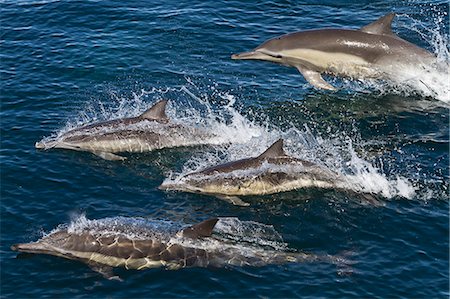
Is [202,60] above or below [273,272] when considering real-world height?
above

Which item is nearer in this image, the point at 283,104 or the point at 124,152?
the point at 124,152

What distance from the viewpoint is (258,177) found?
2308cm

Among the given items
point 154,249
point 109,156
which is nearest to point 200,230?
point 154,249

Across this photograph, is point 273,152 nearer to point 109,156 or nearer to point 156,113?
point 156,113

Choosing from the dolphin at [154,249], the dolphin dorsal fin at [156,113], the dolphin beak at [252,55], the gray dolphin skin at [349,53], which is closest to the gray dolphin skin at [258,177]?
the dolphin at [154,249]

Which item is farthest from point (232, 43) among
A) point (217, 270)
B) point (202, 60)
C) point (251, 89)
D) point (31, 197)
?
point (217, 270)

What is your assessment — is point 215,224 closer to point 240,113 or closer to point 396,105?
point 240,113

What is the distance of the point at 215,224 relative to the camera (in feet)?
64.5

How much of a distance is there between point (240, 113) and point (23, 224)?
9.86m

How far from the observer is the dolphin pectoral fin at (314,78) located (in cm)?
2885

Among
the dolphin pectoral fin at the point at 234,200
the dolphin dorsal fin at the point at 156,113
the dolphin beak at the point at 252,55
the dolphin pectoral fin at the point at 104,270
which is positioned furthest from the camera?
the dolphin beak at the point at 252,55

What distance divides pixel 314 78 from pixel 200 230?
11.4 metres

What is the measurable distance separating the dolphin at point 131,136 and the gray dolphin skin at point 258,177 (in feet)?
9.71

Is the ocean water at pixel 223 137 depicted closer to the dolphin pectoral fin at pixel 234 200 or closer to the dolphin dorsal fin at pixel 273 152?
the dolphin pectoral fin at pixel 234 200
